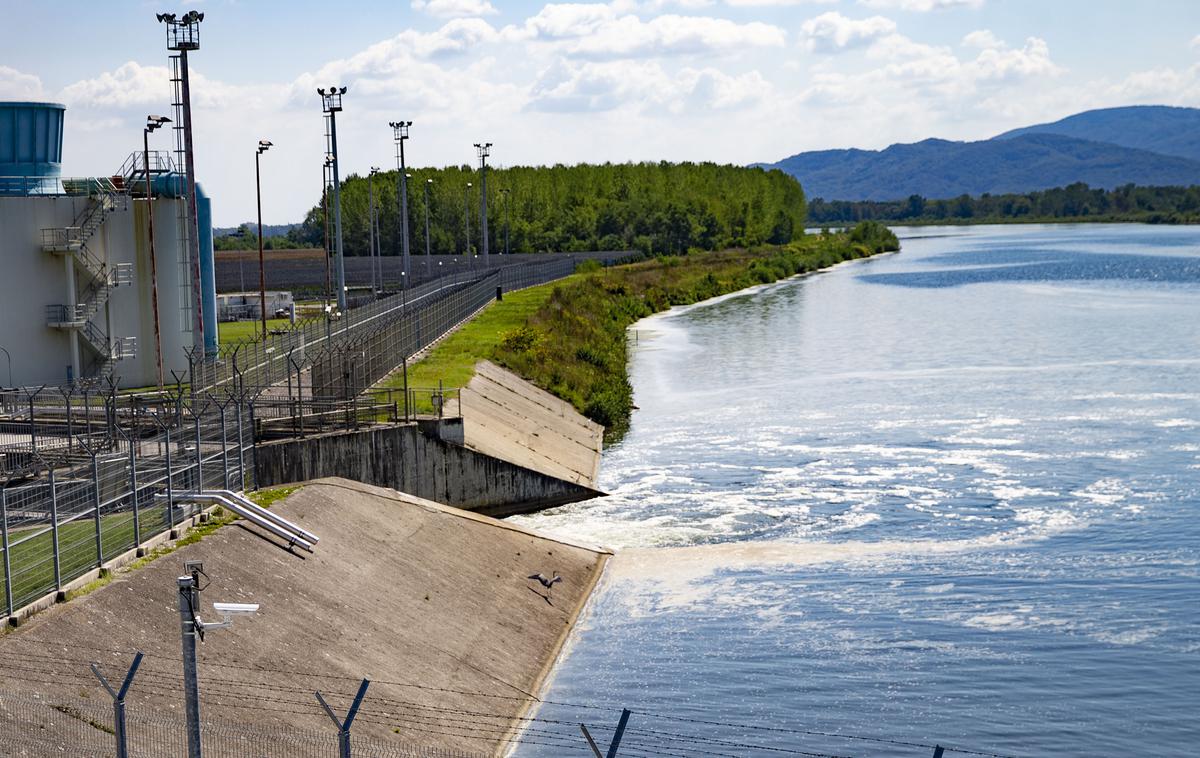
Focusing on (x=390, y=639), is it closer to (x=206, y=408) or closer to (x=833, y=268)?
(x=206, y=408)

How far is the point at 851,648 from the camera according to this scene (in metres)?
31.7

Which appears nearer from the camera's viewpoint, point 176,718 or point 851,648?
point 176,718

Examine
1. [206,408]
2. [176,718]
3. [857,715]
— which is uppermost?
[206,408]

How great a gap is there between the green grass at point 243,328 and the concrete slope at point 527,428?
16.8 m

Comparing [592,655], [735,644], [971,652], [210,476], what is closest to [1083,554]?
[971,652]

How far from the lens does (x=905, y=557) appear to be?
128ft

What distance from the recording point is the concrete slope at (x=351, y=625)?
73.3ft

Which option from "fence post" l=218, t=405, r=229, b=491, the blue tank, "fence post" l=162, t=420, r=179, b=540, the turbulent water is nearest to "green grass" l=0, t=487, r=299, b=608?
"fence post" l=162, t=420, r=179, b=540

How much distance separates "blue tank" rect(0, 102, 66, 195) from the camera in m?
55.4

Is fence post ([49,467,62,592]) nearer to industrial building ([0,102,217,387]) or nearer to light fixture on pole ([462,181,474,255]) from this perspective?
industrial building ([0,102,217,387])

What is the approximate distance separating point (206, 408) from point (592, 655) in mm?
14650

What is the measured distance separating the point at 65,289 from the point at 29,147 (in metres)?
7.50

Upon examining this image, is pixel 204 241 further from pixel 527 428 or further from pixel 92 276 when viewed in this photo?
pixel 527 428

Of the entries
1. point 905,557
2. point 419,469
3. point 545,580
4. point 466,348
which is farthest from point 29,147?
point 905,557
